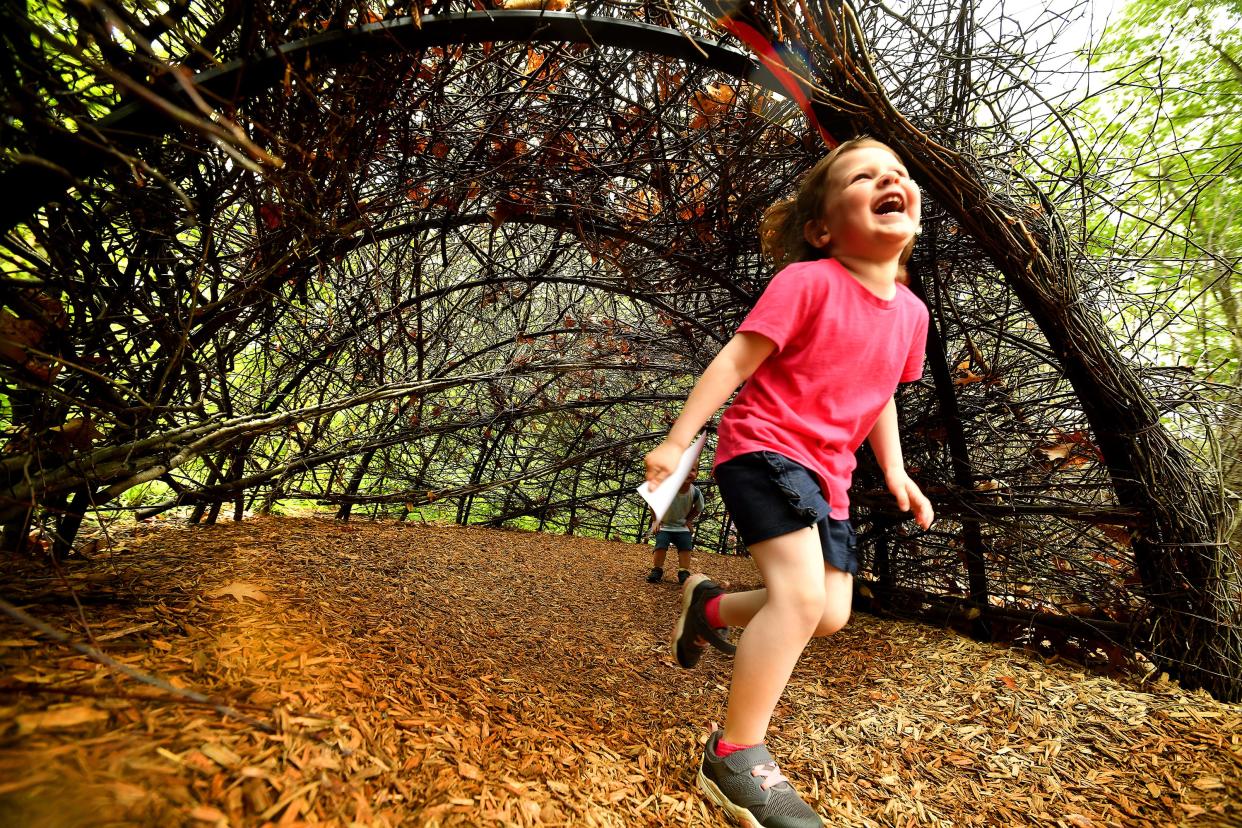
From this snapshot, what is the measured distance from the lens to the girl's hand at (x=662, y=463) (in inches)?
45.9

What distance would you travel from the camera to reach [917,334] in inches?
56.6

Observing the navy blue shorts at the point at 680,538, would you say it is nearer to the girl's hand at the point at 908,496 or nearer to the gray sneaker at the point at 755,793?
the girl's hand at the point at 908,496

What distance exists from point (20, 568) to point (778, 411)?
6.21 feet

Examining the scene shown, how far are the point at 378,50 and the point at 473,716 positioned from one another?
158cm

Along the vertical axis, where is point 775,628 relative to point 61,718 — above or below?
above

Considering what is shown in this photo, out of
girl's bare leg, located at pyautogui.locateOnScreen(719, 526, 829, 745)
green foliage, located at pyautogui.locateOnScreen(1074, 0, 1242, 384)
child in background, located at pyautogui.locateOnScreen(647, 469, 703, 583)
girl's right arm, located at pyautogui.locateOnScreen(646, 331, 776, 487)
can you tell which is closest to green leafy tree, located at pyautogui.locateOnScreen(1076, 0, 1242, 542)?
green foliage, located at pyautogui.locateOnScreen(1074, 0, 1242, 384)

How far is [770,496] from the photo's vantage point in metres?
1.17

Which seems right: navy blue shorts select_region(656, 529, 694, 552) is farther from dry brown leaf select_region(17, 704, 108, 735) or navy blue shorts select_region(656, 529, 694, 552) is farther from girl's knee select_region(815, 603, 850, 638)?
dry brown leaf select_region(17, 704, 108, 735)

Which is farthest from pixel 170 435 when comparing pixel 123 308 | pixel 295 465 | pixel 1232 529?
pixel 1232 529

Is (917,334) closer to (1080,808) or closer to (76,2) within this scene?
(1080,808)

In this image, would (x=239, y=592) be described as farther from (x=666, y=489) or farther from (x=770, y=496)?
(x=770, y=496)

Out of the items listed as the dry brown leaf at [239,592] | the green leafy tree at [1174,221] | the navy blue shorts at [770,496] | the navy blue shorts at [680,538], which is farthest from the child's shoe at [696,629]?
the navy blue shorts at [680,538]

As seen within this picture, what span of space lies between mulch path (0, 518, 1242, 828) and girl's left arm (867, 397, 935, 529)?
68cm

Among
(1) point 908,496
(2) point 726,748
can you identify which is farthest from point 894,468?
(2) point 726,748
